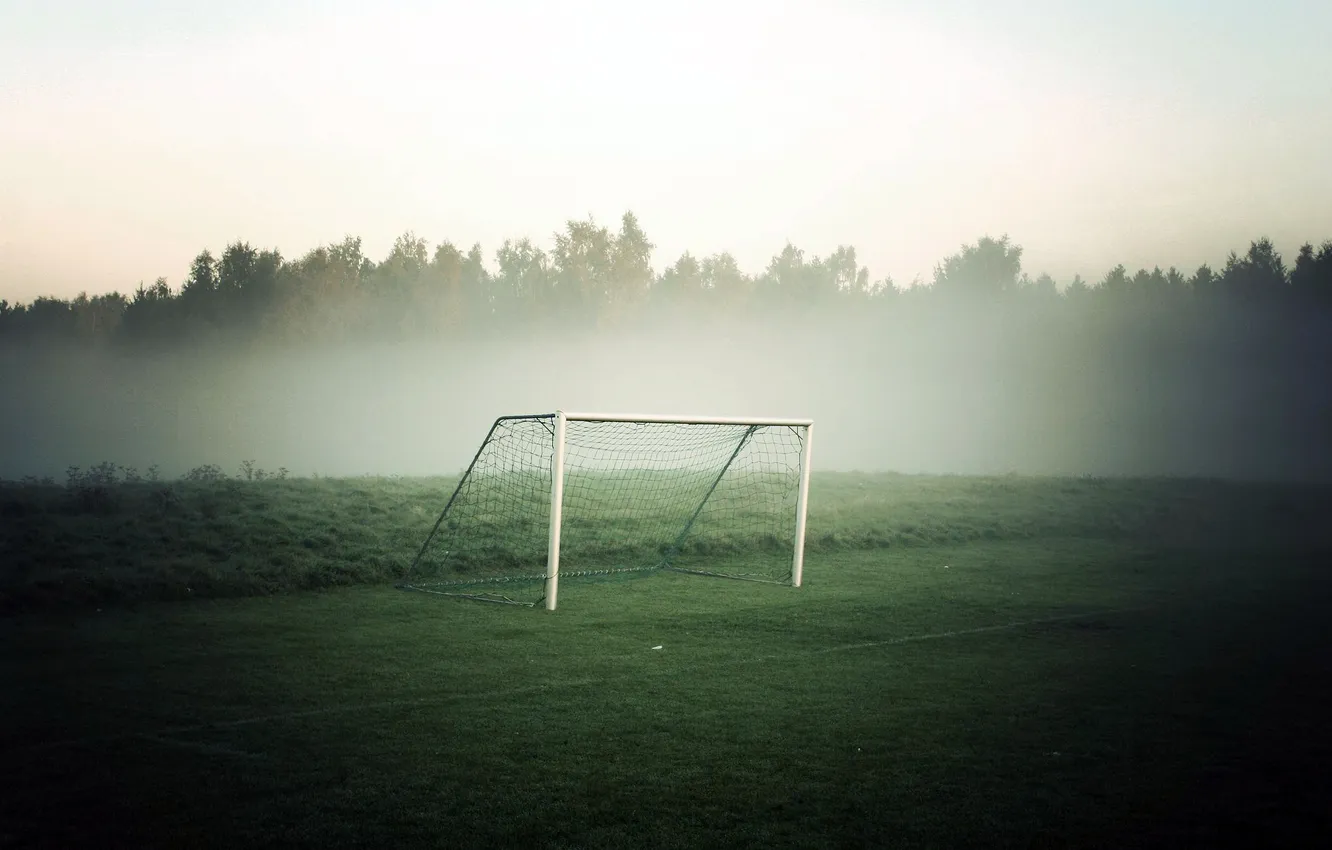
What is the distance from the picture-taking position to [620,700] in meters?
5.61

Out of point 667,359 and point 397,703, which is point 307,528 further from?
point 667,359

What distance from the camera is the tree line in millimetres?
27172

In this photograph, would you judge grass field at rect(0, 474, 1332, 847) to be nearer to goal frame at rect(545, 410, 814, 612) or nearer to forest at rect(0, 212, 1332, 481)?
goal frame at rect(545, 410, 814, 612)

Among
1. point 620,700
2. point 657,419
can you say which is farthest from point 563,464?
point 620,700

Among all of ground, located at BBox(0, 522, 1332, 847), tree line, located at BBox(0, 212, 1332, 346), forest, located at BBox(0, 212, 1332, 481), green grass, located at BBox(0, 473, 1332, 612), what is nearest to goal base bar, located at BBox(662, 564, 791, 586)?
green grass, located at BBox(0, 473, 1332, 612)

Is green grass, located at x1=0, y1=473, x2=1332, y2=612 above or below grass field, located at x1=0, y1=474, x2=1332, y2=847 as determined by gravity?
above

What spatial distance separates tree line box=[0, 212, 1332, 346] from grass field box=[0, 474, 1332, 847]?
17677 millimetres

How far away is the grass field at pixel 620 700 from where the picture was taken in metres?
3.89

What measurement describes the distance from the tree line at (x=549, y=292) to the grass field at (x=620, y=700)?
1768 cm

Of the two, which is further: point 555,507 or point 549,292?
point 549,292

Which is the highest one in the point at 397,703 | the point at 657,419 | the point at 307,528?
the point at 657,419

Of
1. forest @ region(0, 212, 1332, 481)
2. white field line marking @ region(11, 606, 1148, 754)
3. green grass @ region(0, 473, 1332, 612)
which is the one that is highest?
forest @ region(0, 212, 1332, 481)

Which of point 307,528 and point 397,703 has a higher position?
point 307,528

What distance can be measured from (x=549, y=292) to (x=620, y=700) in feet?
101
